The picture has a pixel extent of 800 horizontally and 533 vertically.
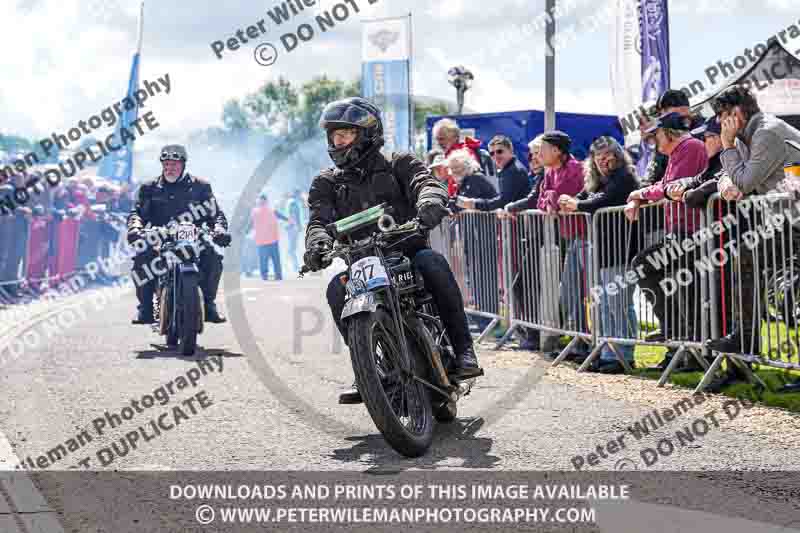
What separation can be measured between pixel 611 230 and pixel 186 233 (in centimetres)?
431

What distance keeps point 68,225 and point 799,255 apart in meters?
16.1

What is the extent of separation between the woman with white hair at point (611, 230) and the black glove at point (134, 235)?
168 inches

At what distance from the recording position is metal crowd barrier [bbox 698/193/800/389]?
7.68 metres

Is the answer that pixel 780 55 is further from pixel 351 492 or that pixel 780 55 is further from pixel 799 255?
pixel 351 492

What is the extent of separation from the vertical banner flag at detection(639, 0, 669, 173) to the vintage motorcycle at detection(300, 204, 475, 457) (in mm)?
8502

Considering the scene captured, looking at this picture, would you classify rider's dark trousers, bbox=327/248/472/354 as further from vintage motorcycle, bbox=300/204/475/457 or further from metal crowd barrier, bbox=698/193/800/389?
metal crowd barrier, bbox=698/193/800/389

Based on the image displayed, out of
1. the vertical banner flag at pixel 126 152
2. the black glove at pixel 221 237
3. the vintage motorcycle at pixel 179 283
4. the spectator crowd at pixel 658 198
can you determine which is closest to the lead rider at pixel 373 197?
the spectator crowd at pixel 658 198

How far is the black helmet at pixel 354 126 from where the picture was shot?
7.00 m

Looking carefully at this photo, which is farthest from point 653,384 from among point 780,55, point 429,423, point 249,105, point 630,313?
point 249,105

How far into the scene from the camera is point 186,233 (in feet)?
38.2

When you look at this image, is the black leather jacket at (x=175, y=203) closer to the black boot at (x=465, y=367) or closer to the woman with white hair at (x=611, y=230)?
the woman with white hair at (x=611, y=230)

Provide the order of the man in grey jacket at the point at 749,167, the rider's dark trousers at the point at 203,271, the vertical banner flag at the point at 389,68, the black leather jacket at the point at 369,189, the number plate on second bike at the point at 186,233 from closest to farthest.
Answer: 1. the black leather jacket at the point at 369,189
2. the man in grey jacket at the point at 749,167
3. the number plate on second bike at the point at 186,233
4. the rider's dark trousers at the point at 203,271
5. the vertical banner flag at the point at 389,68

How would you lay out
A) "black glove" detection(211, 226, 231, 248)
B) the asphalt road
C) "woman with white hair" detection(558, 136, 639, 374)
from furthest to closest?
"black glove" detection(211, 226, 231, 248), "woman with white hair" detection(558, 136, 639, 374), the asphalt road

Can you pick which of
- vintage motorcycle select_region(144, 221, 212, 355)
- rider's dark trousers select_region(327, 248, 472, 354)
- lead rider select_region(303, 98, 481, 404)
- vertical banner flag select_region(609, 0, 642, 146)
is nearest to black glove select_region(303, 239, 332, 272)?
lead rider select_region(303, 98, 481, 404)
